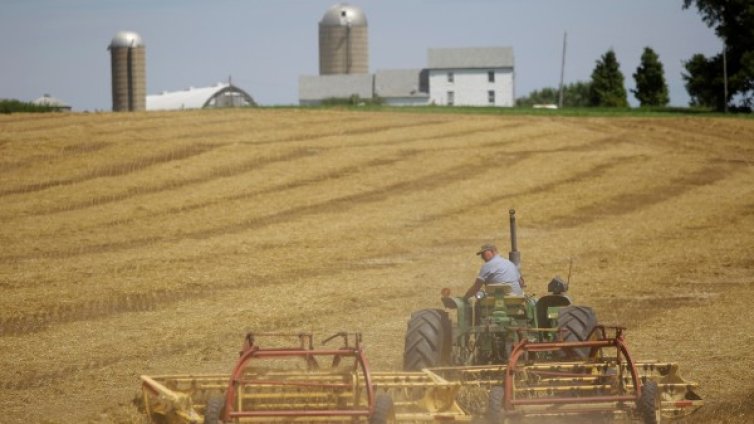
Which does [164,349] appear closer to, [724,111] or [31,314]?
[31,314]

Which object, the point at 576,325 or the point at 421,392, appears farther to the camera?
the point at 576,325

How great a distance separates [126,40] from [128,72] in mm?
3424

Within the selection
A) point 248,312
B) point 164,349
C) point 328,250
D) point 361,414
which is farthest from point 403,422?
point 328,250

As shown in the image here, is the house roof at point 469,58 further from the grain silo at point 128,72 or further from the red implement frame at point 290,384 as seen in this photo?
the red implement frame at point 290,384

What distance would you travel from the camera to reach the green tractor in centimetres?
1386

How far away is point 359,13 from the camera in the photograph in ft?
387

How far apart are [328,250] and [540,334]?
15492 mm

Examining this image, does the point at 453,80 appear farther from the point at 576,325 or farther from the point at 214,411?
the point at 214,411

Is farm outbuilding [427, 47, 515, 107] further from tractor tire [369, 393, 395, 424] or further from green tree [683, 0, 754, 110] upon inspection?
tractor tire [369, 393, 395, 424]

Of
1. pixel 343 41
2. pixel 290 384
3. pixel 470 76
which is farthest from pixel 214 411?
pixel 470 76

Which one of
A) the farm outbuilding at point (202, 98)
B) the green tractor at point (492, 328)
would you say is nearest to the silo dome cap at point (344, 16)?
the farm outbuilding at point (202, 98)

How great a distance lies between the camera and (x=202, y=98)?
419 ft

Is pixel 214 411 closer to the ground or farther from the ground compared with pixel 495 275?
closer to the ground

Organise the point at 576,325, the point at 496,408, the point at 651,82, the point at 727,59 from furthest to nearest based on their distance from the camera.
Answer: the point at 651,82 → the point at 727,59 → the point at 576,325 → the point at 496,408
